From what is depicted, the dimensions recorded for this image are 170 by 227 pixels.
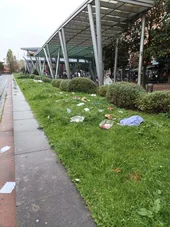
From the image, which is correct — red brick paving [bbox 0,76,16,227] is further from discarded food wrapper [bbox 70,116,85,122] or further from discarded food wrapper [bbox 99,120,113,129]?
discarded food wrapper [bbox 99,120,113,129]

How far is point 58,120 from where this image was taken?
15.4ft

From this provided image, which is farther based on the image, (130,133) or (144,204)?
(130,133)

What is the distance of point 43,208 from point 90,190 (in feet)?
1.78

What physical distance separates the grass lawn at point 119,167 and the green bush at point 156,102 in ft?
2.88

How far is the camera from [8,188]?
2.24 meters

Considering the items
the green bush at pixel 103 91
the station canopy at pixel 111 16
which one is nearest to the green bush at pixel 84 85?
the green bush at pixel 103 91

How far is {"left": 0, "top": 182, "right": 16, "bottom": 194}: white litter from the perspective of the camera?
2.18 meters

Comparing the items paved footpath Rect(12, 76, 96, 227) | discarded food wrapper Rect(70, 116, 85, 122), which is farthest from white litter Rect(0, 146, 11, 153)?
discarded food wrapper Rect(70, 116, 85, 122)

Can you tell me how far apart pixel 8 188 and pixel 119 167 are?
148cm

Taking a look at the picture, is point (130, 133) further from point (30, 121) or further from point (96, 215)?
point (30, 121)

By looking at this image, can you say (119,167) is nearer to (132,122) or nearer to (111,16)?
(132,122)

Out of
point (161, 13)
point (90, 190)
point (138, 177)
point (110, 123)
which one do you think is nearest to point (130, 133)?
point (110, 123)

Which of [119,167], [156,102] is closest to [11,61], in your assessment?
[156,102]

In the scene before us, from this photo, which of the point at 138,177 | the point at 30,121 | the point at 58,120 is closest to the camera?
the point at 138,177
